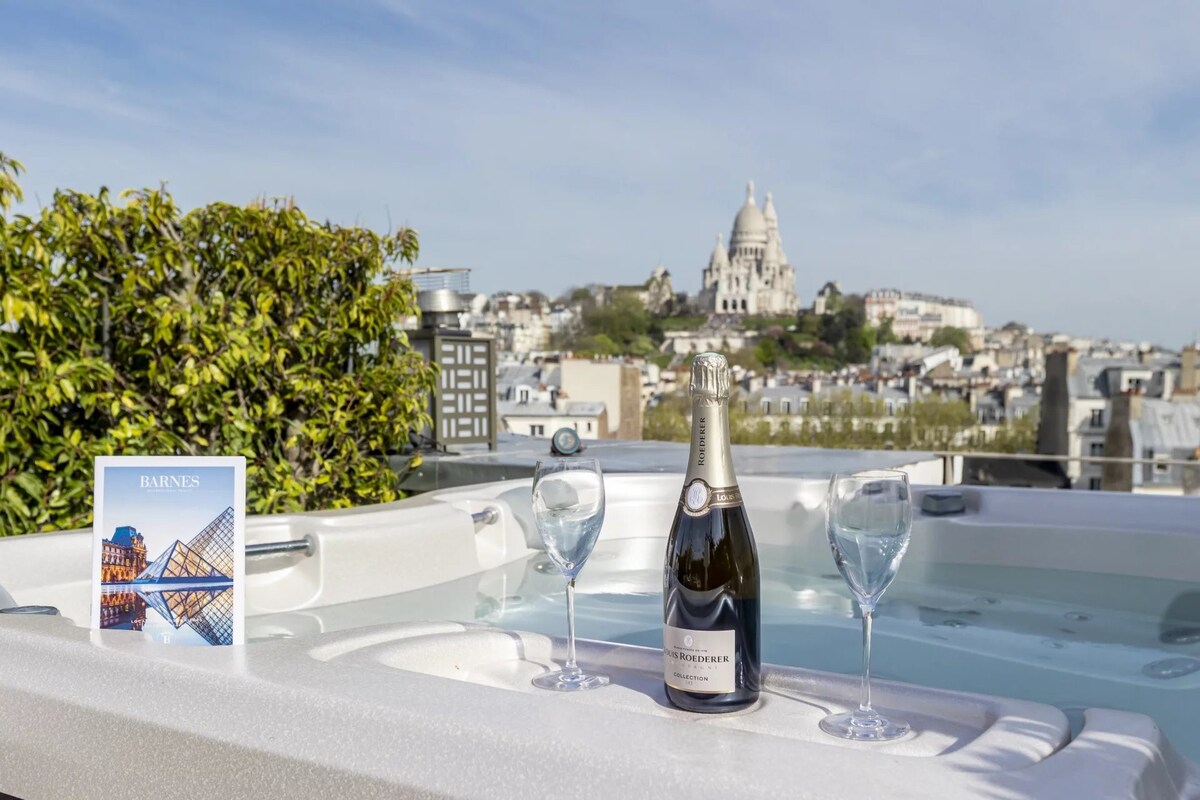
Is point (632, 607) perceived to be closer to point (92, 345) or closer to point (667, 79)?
point (92, 345)

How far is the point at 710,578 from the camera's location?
777mm

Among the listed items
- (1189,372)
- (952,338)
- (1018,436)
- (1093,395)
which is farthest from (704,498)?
(952,338)

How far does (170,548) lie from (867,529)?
751mm

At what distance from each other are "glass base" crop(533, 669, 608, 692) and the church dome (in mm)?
73264

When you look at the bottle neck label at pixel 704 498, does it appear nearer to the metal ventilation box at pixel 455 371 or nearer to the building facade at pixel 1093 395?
the metal ventilation box at pixel 455 371

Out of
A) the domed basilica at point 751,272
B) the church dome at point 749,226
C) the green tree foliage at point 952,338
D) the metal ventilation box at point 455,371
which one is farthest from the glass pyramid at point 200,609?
the church dome at point 749,226

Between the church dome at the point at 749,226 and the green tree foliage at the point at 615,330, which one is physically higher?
the church dome at the point at 749,226

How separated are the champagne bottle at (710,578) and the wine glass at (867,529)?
0.22 feet

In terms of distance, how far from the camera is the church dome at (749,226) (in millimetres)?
72938

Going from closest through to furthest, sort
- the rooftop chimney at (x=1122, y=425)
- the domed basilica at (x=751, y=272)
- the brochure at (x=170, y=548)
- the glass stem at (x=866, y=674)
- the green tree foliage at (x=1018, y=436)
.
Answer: the glass stem at (x=866, y=674) < the brochure at (x=170, y=548) < the rooftop chimney at (x=1122, y=425) < the green tree foliage at (x=1018, y=436) < the domed basilica at (x=751, y=272)

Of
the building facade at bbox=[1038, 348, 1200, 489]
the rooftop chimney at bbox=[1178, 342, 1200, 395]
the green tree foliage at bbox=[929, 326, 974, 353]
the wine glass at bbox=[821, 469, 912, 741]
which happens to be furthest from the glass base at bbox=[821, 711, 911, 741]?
the green tree foliage at bbox=[929, 326, 974, 353]

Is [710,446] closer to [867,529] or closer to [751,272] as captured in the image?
[867,529]

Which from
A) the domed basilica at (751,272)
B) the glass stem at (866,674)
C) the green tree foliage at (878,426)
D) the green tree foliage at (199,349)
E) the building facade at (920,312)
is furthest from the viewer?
the domed basilica at (751,272)

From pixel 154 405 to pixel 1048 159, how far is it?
3197cm
